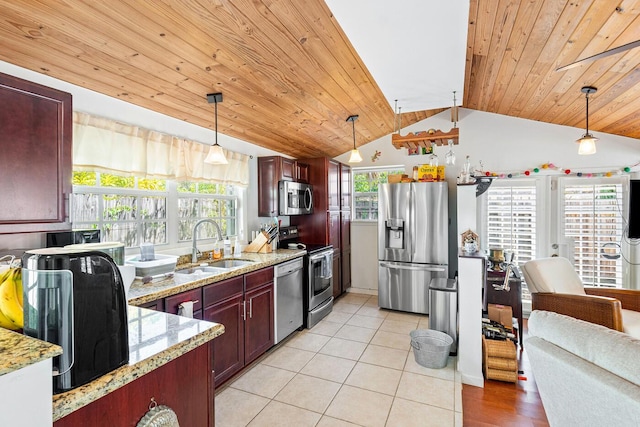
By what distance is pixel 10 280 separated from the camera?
2.98 ft

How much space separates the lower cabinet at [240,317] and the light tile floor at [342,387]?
17 cm

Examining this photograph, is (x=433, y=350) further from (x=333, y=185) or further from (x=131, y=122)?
(x=131, y=122)

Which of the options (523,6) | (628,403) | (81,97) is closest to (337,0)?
(523,6)

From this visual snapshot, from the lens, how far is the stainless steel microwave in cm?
384

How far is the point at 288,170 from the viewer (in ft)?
13.3

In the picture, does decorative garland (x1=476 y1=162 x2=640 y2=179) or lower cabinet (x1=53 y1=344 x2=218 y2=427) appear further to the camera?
decorative garland (x1=476 y1=162 x2=640 y2=179)

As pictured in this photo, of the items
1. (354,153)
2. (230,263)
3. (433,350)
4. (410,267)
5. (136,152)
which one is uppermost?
(354,153)

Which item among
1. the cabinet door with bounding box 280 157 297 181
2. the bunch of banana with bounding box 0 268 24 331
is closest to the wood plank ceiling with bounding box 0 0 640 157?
the cabinet door with bounding box 280 157 297 181

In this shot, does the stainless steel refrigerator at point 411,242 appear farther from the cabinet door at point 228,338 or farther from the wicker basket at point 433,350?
the cabinet door at point 228,338

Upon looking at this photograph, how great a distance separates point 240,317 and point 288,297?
0.76 m

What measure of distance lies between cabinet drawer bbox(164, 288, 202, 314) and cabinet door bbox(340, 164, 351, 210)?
2.95m

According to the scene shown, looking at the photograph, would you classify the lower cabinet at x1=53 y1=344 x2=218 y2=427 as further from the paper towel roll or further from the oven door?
the oven door

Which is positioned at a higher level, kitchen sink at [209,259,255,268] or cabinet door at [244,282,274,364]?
kitchen sink at [209,259,255,268]

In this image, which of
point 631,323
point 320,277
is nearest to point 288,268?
point 320,277
